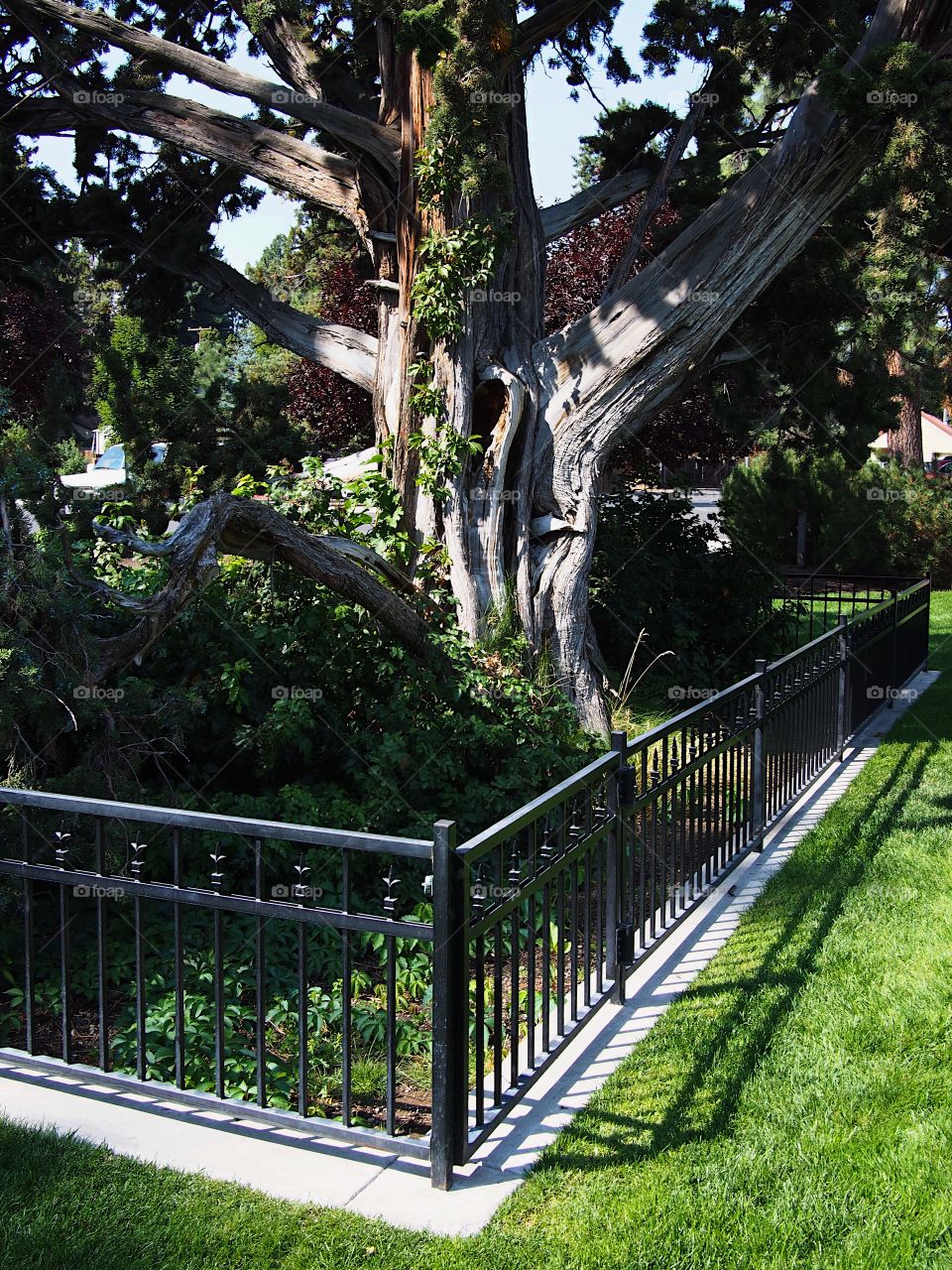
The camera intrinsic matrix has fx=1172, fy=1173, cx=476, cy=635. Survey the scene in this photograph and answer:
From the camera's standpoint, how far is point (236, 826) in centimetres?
372

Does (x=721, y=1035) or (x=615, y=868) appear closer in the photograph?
(x=721, y=1035)

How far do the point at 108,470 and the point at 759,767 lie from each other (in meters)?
7.58

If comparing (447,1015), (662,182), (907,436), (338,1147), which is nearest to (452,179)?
(662,182)

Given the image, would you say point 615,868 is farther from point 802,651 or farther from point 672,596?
point 672,596

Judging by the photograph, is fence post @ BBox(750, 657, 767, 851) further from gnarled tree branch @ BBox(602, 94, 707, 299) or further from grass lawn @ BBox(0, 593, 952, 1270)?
gnarled tree branch @ BBox(602, 94, 707, 299)

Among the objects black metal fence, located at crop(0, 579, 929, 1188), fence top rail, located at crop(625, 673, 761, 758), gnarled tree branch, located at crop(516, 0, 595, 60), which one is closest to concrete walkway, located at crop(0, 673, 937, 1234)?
black metal fence, located at crop(0, 579, 929, 1188)

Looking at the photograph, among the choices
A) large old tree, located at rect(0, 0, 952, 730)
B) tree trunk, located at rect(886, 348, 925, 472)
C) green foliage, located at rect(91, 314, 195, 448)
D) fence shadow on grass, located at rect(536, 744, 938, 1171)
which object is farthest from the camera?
tree trunk, located at rect(886, 348, 925, 472)

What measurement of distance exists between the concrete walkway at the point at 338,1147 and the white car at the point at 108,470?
14.9 feet

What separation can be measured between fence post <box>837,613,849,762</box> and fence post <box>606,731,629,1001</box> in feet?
14.9

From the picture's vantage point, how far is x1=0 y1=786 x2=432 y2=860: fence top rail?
348 centimetres

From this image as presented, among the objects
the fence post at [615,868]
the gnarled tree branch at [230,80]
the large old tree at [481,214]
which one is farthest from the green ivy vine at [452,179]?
the fence post at [615,868]

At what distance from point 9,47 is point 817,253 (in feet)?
26.1

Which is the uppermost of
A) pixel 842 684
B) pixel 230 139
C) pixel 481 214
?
pixel 230 139

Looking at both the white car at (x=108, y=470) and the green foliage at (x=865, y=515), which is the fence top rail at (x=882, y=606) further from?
the green foliage at (x=865, y=515)
